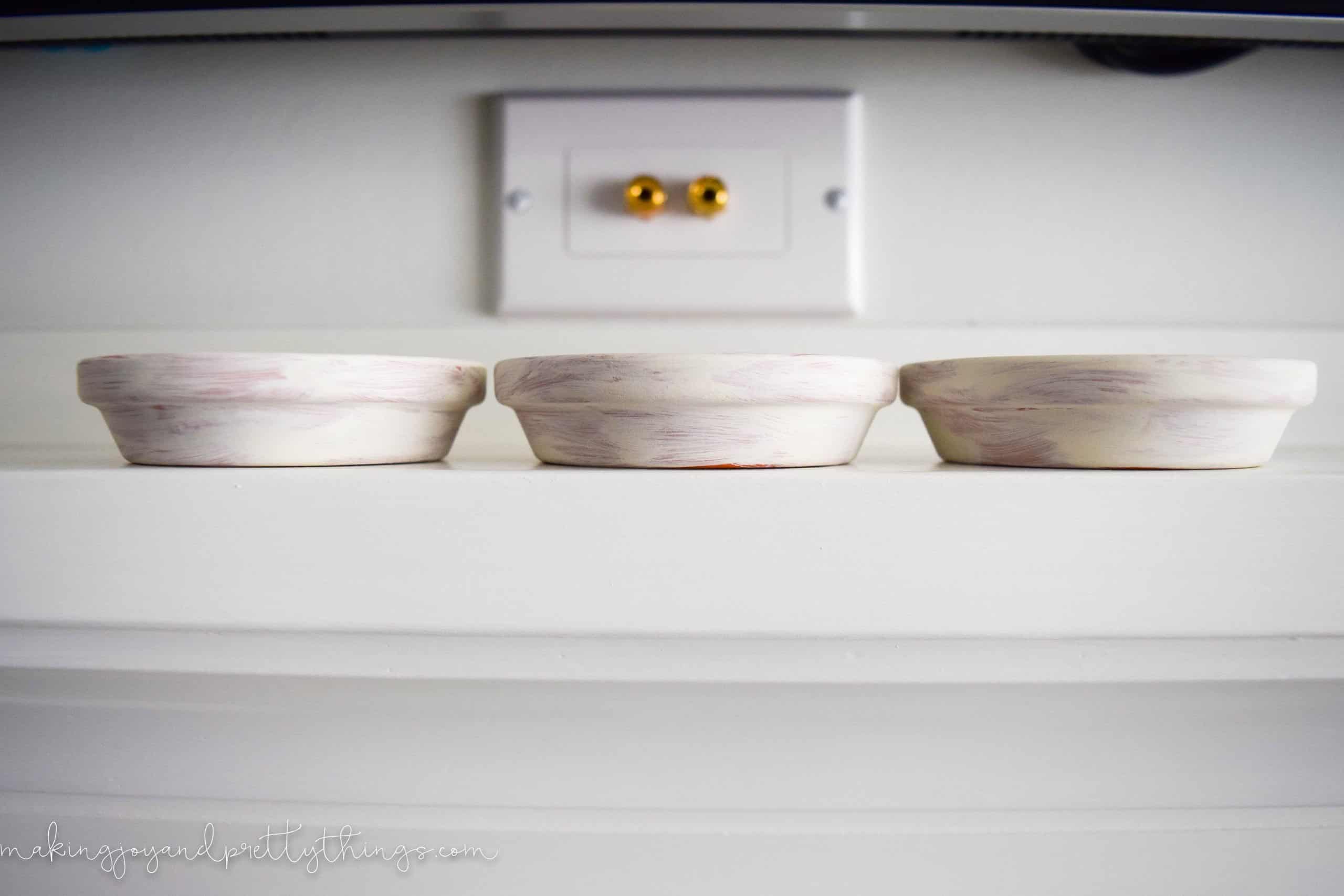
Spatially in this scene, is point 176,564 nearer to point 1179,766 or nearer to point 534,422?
point 534,422

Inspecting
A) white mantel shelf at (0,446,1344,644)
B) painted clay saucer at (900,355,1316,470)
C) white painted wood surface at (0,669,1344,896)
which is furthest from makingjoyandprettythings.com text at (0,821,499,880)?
painted clay saucer at (900,355,1316,470)

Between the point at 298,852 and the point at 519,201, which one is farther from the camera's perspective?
the point at 519,201

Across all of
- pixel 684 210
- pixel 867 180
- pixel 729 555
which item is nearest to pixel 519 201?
pixel 684 210

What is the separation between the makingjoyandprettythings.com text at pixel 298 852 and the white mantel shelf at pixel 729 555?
13 cm

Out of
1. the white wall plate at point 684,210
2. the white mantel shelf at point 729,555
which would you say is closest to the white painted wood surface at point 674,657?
the white mantel shelf at point 729,555

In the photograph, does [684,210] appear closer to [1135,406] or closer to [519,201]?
[519,201]

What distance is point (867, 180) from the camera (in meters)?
0.60

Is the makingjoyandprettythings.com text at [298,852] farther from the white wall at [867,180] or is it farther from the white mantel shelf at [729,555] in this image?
the white wall at [867,180]

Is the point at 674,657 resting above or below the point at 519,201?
below

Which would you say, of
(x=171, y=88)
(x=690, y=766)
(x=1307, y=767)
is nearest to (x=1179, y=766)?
(x=1307, y=767)

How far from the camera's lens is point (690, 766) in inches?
15.9

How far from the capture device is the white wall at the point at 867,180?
0.60 m

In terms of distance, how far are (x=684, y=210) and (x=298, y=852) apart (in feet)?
1.47

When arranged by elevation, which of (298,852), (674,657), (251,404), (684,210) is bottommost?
(298,852)
